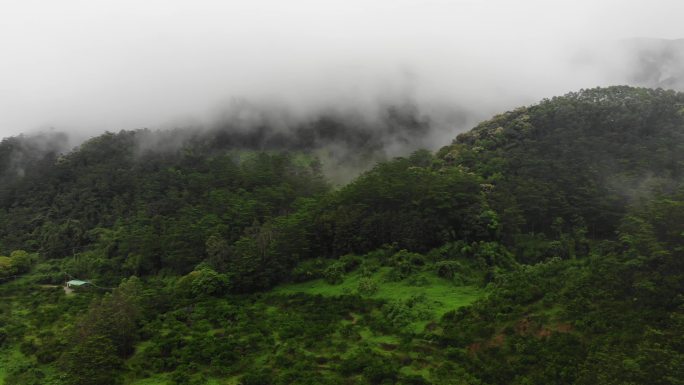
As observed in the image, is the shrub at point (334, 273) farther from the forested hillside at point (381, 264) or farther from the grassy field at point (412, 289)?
the grassy field at point (412, 289)

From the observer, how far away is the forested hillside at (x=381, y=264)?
22422 millimetres

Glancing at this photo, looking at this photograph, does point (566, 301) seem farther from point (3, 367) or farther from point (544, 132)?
point (3, 367)

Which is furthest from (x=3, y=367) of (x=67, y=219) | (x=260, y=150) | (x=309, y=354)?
(x=260, y=150)

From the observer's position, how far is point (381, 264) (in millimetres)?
36344

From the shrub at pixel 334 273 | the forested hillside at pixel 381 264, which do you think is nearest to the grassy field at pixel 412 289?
the forested hillside at pixel 381 264

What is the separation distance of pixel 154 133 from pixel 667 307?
68.9 metres

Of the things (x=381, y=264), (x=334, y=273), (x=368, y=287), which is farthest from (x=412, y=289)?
(x=334, y=273)

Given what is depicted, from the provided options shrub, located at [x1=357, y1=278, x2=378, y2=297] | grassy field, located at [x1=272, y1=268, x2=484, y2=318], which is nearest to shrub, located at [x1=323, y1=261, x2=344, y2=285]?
grassy field, located at [x1=272, y1=268, x2=484, y2=318]

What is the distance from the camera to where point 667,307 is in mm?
20578

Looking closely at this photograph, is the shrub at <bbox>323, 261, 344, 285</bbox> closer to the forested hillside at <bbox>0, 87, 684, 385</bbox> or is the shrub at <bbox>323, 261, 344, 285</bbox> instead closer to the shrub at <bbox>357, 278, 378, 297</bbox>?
the forested hillside at <bbox>0, 87, 684, 385</bbox>

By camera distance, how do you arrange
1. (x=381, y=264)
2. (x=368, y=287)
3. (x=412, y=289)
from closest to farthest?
1. (x=412, y=289)
2. (x=368, y=287)
3. (x=381, y=264)

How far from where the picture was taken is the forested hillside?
22.4 metres

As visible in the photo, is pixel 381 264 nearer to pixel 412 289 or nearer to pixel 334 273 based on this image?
pixel 334 273

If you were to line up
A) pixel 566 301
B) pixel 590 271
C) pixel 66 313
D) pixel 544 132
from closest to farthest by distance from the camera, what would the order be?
pixel 566 301 < pixel 590 271 < pixel 66 313 < pixel 544 132
